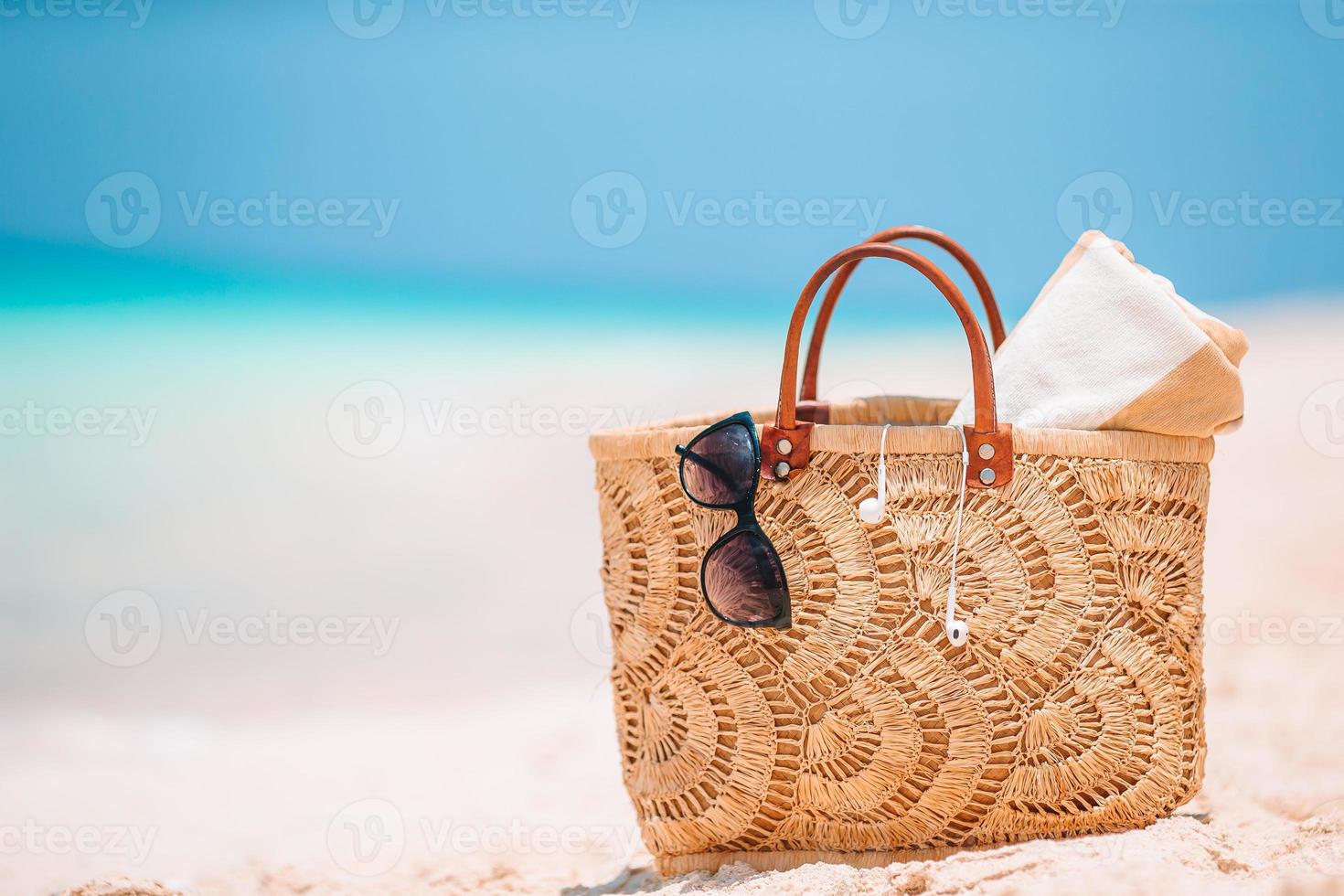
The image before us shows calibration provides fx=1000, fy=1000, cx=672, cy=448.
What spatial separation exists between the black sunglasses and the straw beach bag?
0.11 ft

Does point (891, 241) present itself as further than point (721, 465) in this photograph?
Yes

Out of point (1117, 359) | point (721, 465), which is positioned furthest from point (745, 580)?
point (1117, 359)

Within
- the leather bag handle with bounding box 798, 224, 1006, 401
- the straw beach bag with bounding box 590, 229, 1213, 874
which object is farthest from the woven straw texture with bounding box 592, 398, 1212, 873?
the leather bag handle with bounding box 798, 224, 1006, 401

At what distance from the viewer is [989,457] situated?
4.19ft

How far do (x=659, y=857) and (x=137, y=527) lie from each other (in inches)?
113

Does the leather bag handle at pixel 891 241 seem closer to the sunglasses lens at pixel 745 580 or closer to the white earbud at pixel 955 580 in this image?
the white earbud at pixel 955 580

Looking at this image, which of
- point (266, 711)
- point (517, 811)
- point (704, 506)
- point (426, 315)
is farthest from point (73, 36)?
point (704, 506)

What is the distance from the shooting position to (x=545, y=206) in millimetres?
4094

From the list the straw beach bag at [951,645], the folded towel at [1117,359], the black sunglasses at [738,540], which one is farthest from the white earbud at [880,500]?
the folded towel at [1117,359]

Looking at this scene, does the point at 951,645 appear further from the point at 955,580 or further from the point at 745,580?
the point at 745,580

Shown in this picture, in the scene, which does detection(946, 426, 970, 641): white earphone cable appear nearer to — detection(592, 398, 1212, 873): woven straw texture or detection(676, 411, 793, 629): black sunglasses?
detection(592, 398, 1212, 873): woven straw texture

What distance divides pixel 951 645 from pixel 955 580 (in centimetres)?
9

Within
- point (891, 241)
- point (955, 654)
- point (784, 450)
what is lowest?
point (955, 654)

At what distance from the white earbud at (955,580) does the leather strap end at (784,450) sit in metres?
0.20
